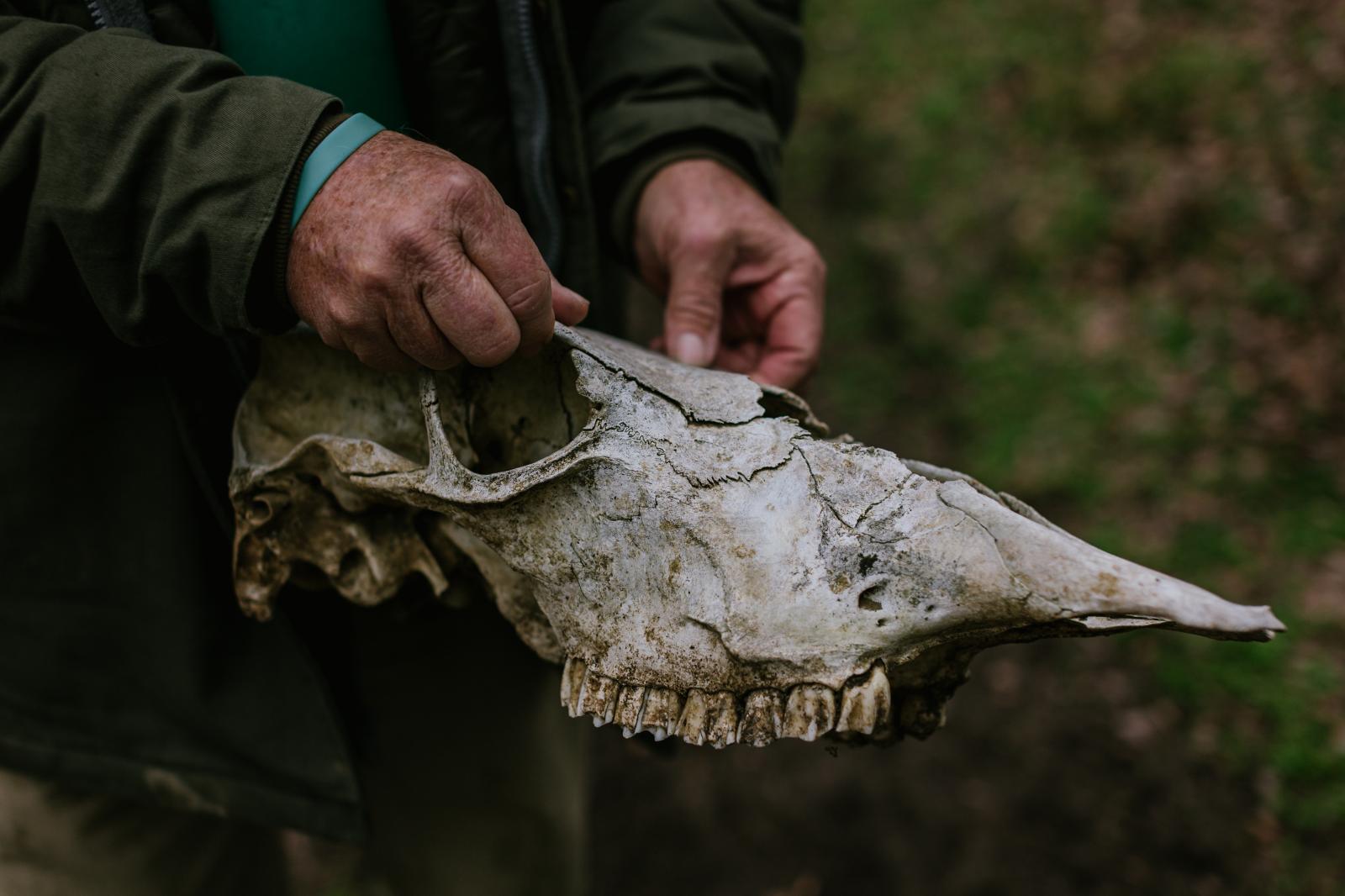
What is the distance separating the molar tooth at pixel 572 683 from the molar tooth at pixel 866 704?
0.35 meters

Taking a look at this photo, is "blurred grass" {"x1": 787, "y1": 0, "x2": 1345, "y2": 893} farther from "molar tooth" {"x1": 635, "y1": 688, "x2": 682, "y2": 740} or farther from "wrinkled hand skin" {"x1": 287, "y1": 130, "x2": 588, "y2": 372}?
"wrinkled hand skin" {"x1": 287, "y1": 130, "x2": 588, "y2": 372}

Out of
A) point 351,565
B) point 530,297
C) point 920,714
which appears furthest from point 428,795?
point 530,297

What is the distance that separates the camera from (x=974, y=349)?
4.36m

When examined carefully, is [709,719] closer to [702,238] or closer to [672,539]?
[672,539]

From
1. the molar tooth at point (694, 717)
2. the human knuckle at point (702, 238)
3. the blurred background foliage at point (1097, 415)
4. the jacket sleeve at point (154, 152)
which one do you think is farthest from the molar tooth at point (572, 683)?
the blurred background foliage at point (1097, 415)

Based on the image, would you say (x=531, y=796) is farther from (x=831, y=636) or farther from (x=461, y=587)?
(x=831, y=636)

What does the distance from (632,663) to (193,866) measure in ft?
3.69

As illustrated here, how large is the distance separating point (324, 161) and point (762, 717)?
33.4 inches

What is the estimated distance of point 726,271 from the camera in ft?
6.10

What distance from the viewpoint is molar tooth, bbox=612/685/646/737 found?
4.01 feet

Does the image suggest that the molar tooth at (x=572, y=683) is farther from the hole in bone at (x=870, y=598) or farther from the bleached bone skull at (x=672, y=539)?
the hole in bone at (x=870, y=598)

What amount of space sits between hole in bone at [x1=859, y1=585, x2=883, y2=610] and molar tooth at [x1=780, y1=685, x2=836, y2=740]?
0.35ft

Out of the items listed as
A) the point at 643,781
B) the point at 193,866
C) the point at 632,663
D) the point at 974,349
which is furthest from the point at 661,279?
the point at 974,349

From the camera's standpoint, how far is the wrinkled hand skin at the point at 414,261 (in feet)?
3.62
